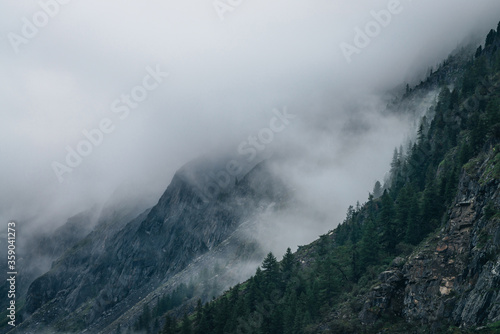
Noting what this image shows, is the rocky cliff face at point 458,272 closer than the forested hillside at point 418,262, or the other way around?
the rocky cliff face at point 458,272

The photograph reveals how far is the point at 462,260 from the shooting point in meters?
57.4

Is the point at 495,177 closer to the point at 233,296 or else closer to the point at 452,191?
the point at 452,191

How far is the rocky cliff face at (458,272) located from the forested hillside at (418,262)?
0.54 ft

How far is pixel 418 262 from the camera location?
62.9 meters

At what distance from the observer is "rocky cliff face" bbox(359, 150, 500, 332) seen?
161ft

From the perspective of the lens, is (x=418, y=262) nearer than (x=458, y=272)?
No

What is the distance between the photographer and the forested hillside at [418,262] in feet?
176

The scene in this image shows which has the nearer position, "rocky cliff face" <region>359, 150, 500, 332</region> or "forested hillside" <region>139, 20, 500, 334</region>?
"rocky cliff face" <region>359, 150, 500, 332</region>

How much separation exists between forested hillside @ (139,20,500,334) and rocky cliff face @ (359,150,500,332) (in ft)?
0.54

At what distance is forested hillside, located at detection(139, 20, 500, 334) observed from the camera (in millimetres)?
53656

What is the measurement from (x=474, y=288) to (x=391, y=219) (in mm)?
34514

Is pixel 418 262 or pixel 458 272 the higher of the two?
pixel 418 262

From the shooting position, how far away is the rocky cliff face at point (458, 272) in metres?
48.9

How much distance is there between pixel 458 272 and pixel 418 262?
6844 millimetres
